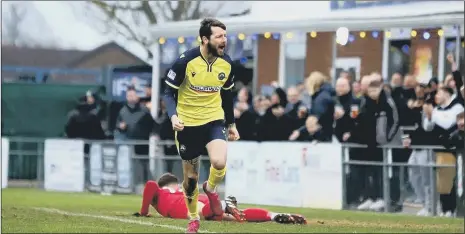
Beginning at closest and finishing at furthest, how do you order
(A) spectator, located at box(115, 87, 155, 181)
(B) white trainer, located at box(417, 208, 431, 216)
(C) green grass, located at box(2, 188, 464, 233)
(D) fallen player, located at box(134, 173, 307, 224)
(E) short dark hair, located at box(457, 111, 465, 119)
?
(C) green grass, located at box(2, 188, 464, 233)
(D) fallen player, located at box(134, 173, 307, 224)
(E) short dark hair, located at box(457, 111, 465, 119)
(B) white trainer, located at box(417, 208, 431, 216)
(A) spectator, located at box(115, 87, 155, 181)

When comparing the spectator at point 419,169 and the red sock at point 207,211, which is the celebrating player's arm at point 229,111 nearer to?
the red sock at point 207,211

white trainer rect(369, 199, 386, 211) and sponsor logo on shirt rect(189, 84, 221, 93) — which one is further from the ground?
sponsor logo on shirt rect(189, 84, 221, 93)

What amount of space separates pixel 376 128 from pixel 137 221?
5.69 meters

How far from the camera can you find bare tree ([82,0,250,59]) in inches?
1266

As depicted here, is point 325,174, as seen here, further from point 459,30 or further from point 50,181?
point 50,181

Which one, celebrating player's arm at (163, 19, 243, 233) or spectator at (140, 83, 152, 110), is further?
spectator at (140, 83, 152, 110)

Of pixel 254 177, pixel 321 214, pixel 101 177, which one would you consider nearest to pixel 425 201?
pixel 321 214

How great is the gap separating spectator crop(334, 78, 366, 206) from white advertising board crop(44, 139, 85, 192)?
6.32 metres

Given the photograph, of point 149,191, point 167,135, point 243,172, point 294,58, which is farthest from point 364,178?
point 294,58

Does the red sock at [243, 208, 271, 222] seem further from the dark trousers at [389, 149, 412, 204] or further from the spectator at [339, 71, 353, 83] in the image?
the spectator at [339, 71, 353, 83]

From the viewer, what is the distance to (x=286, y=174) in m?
21.7

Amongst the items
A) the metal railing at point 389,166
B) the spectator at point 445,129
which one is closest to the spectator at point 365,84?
the metal railing at point 389,166

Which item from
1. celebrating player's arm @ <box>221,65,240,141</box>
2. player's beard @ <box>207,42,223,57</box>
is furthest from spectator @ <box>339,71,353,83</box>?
player's beard @ <box>207,42,223,57</box>

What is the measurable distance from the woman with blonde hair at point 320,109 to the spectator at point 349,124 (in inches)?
6.0
